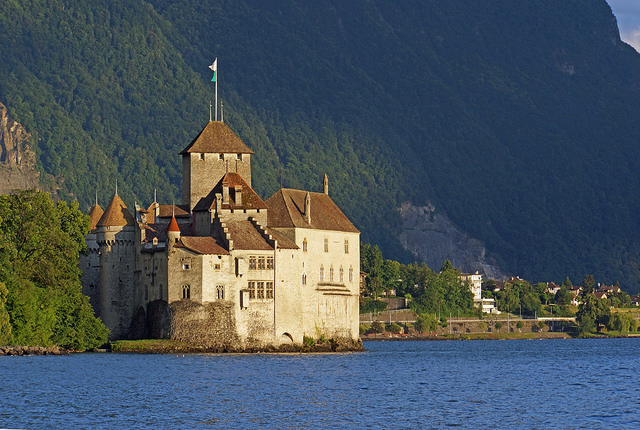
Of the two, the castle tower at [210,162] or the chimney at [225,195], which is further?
the castle tower at [210,162]

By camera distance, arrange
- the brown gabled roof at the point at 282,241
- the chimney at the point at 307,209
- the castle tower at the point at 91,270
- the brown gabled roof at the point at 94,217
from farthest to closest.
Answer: the brown gabled roof at the point at 94,217, the castle tower at the point at 91,270, the chimney at the point at 307,209, the brown gabled roof at the point at 282,241

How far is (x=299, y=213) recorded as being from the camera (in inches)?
4690

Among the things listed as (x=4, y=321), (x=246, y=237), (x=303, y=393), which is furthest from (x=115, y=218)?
(x=303, y=393)

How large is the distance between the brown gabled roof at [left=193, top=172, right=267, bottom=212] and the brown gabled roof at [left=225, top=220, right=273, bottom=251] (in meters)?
2.17

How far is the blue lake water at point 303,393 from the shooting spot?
6344 cm

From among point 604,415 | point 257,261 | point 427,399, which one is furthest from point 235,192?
point 604,415

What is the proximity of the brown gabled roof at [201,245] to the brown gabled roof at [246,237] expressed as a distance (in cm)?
135

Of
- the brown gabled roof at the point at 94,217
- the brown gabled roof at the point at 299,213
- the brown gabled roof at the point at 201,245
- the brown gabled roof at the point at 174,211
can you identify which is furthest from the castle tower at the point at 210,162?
the brown gabled roof at the point at 201,245

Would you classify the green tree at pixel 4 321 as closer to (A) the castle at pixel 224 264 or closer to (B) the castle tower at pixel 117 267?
(A) the castle at pixel 224 264

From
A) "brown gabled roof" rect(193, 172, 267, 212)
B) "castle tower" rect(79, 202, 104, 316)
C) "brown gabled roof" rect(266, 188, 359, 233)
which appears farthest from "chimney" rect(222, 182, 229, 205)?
"castle tower" rect(79, 202, 104, 316)

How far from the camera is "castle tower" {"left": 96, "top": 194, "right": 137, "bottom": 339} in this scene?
4734 inches

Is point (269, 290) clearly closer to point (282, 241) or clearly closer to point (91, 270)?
point (282, 241)

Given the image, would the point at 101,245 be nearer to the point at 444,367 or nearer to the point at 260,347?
the point at 260,347

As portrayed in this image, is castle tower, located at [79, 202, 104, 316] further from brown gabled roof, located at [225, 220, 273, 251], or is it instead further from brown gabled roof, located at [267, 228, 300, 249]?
brown gabled roof, located at [267, 228, 300, 249]
